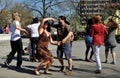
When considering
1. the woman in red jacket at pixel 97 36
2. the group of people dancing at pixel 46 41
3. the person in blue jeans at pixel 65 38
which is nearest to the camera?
the group of people dancing at pixel 46 41

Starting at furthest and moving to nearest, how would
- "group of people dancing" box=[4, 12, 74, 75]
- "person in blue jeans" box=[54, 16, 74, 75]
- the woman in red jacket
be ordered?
the woman in red jacket
"person in blue jeans" box=[54, 16, 74, 75]
"group of people dancing" box=[4, 12, 74, 75]

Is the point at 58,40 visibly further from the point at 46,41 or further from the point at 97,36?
the point at 97,36

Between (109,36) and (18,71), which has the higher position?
(109,36)

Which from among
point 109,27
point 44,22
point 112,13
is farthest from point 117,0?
point 44,22

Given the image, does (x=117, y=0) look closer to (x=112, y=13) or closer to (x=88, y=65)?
(x=112, y=13)

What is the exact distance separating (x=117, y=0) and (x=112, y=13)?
2691 millimetres

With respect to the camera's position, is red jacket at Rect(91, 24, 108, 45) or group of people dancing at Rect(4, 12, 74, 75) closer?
group of people dancing at Rect(4, 12, 74, 75)

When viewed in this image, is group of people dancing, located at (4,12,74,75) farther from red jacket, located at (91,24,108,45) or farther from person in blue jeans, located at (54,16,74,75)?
red jacket, located at (91,24,108,45)

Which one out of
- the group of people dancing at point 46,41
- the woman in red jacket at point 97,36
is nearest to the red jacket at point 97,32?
the woman in red jacket at point 97,36

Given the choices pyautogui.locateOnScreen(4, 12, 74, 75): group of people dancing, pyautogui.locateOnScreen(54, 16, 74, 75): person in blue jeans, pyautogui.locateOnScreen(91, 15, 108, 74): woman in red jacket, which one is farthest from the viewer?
pyautogui.locateOnScreen(91, 15, 108, 74): woman in red jacket

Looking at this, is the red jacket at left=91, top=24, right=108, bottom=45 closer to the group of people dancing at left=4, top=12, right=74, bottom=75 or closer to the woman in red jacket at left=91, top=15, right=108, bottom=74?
the woman in red jacket at left=91, top=15, right=108, bottom=74

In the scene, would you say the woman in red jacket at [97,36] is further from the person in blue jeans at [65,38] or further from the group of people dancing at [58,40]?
the person in blue jeans at [65,38]

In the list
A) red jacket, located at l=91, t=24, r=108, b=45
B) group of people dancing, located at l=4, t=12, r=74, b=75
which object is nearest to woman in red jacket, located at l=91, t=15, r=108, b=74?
red jacket, located at l=91, t=24, r=108, b=45

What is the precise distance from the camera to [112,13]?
187 ft
